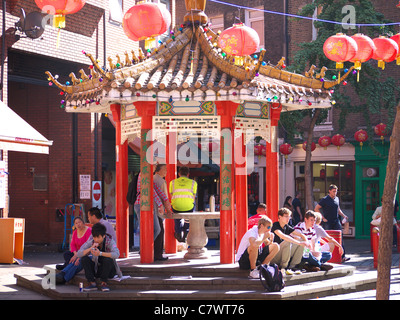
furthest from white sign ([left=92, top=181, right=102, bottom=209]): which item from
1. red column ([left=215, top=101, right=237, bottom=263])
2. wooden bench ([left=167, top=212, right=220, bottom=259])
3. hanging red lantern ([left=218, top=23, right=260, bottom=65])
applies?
hanging red lantern ([left=218, top=23, right=260, bottom=65])

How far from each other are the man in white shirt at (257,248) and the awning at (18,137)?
498 centimetres

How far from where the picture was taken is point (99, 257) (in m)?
11.1

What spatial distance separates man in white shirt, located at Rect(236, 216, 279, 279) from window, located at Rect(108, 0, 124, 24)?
11322mm

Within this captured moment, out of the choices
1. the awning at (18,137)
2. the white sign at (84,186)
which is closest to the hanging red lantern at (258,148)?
the white sign at (84,186)

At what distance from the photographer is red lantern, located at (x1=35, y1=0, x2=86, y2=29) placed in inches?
421

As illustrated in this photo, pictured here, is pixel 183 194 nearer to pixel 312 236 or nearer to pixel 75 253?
pixel 75 253

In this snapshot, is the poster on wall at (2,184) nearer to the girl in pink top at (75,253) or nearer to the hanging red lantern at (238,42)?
the girl in pink top at (75,253)

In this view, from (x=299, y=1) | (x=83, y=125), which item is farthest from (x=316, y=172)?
(x=83, y=125)

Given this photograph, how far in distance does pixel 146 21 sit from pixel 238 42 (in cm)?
176

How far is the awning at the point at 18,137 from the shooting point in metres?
12.9

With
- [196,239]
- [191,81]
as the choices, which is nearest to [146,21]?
[191,81]

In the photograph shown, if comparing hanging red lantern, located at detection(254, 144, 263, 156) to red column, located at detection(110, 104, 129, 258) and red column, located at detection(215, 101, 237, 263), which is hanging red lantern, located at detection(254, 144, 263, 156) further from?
red column, located at detection(215, 101, 237, 263)

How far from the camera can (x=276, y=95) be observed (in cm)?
1207

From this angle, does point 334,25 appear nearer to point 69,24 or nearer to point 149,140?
point 69,24
